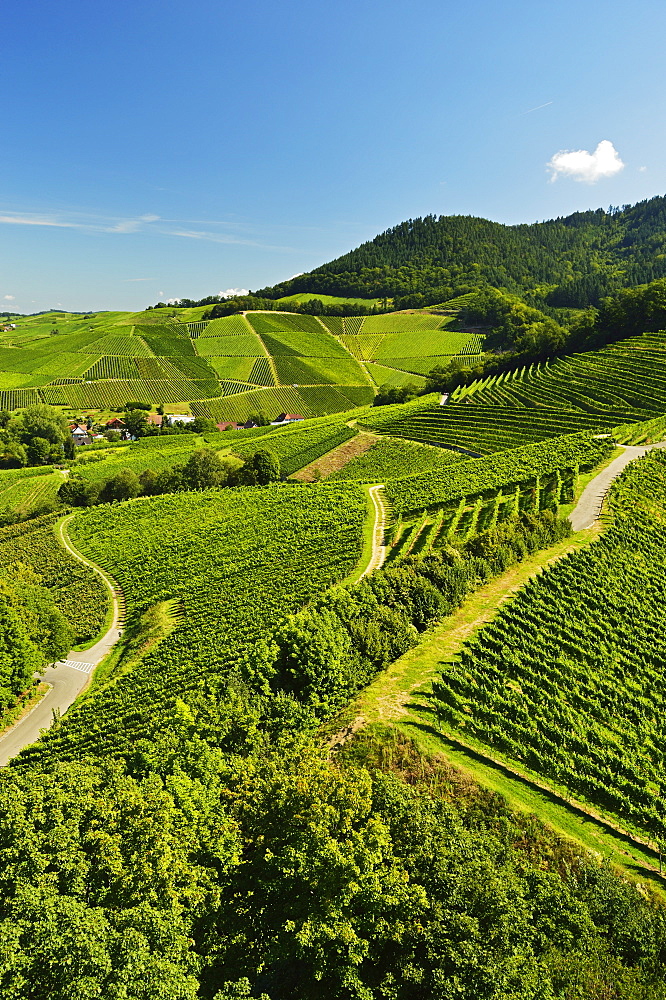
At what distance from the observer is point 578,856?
19875mm

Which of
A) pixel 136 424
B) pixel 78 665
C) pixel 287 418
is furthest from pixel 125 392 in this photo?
pixel 78 665

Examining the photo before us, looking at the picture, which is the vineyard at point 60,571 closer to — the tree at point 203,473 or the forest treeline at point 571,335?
the tree at point 203,473

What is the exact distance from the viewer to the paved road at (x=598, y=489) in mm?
46875

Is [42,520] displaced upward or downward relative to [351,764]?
upward

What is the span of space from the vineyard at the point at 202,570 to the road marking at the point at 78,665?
5725 mm

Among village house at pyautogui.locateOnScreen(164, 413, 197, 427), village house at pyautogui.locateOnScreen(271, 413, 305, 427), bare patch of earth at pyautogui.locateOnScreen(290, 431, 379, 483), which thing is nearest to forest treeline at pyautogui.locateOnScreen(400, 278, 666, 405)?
village house at pyautogui.locateOnScreen(271, 413, 305, 427)

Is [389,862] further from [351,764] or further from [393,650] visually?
[393,650]

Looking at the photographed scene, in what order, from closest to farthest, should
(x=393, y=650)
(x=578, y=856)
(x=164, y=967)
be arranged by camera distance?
(x=164, y=967)
(x=578, y=856)
(x=393, y=650)

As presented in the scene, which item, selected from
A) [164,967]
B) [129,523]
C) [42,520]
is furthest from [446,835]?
[42,520]

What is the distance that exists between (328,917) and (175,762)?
9906 mm

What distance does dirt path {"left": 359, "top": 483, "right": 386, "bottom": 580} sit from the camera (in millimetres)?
44969


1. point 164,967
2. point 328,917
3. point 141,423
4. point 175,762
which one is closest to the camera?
point 164,967

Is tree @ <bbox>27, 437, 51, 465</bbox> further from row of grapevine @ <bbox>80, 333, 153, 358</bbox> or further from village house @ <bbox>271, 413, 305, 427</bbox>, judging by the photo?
row of grapevine @ <bbox>80, 333, 153, 358</bbox>

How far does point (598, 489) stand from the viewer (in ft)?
174
